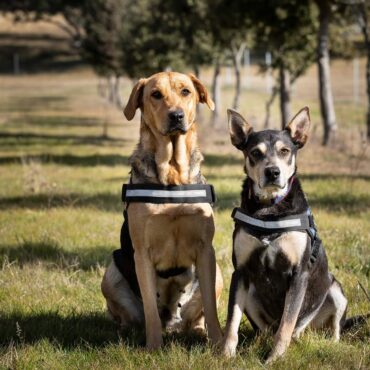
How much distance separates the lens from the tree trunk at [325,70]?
57.5ft

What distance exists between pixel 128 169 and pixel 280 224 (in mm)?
9987

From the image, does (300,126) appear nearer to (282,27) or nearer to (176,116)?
(176,116)

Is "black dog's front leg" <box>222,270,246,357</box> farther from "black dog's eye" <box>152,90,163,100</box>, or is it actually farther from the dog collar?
"black dog's eye" <box>152,90,163,100</box>

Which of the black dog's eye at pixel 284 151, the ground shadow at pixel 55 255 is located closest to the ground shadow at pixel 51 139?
the ground shadow at pixel 55 255

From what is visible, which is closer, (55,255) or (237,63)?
(55,255)

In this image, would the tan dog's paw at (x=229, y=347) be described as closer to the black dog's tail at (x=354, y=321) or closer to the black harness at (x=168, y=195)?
the black harness at (x=168, y=195)

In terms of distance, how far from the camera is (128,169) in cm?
1452

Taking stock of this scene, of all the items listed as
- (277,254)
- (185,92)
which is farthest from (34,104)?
(277,254)

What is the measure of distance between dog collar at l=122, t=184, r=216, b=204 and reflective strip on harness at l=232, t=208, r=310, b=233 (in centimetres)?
53

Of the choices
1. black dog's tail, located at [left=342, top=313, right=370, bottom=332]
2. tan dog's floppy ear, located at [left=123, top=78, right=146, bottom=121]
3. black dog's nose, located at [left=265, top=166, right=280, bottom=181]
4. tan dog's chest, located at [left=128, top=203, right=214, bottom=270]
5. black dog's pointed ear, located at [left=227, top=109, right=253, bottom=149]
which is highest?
tan dog's floppy ear, located at [left=123, top=78, right=146, bottom=121]

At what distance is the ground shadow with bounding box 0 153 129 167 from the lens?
52.1ft

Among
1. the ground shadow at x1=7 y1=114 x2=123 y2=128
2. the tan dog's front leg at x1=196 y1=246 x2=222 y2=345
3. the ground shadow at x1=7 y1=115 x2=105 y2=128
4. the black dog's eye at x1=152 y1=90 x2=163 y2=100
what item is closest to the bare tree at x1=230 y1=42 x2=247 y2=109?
the ground shadow at x1=7 y1=114 x2=123 y2=128

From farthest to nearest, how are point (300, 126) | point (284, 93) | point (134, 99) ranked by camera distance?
point (284, 93) < point (134, 99) < point (300, 126)

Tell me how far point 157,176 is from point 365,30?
40.6 ft
